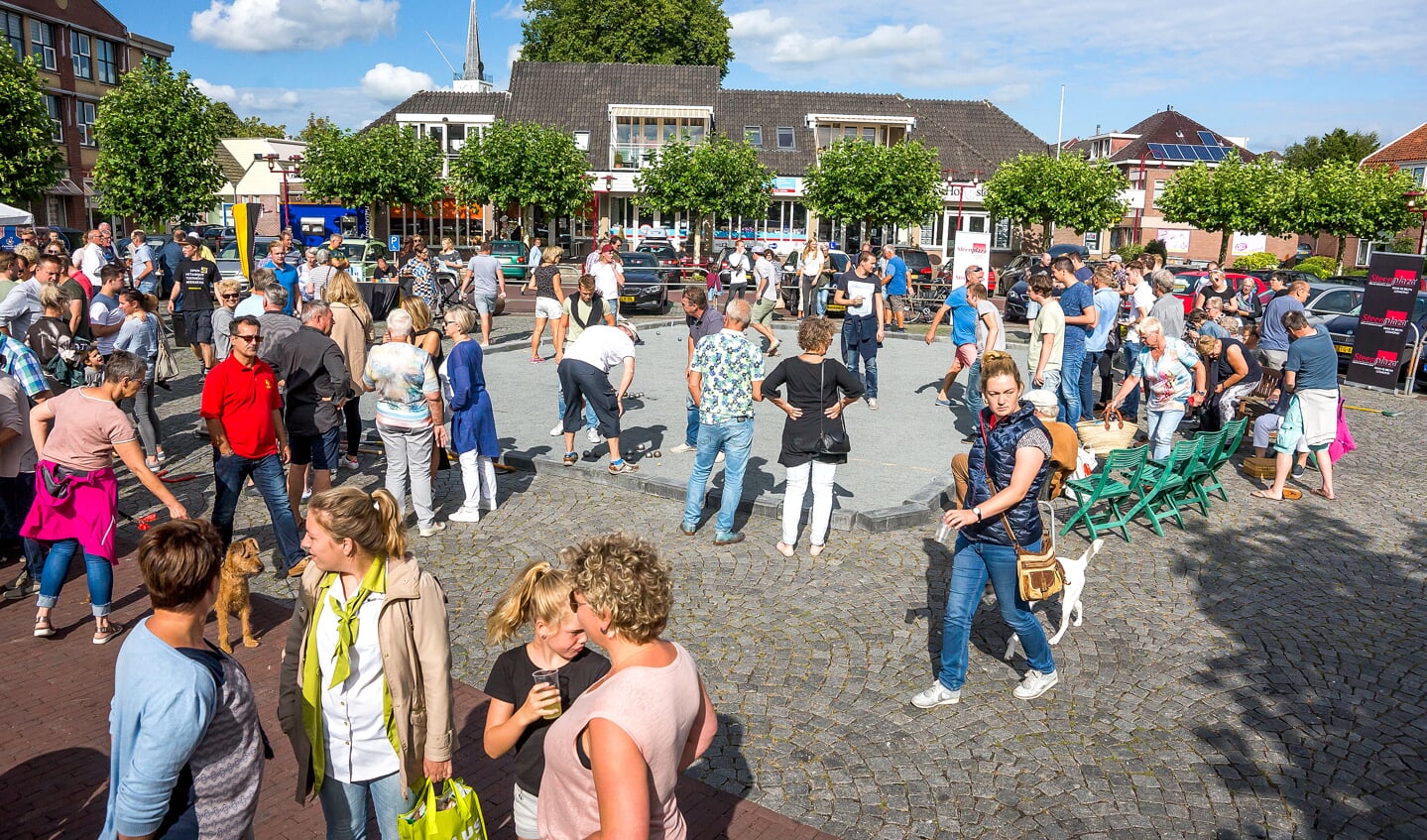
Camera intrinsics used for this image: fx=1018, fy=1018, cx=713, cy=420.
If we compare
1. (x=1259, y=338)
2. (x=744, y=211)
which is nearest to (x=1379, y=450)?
(x=1259, y=338)

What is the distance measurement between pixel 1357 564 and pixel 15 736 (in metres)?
8.76

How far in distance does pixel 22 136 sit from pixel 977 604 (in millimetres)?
35437

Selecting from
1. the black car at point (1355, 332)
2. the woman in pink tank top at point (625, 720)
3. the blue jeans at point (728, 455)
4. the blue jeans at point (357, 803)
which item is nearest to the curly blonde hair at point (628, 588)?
the woman in pink tank top at point (625, 720)

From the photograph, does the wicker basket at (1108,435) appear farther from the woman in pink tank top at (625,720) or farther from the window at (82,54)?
the window at (82,54)

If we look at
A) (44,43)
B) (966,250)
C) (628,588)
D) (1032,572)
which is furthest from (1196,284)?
(44,43)

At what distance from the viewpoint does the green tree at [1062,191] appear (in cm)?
4000

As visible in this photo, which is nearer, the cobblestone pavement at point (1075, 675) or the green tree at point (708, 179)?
the cobblestone pavement at point (1075, 675)

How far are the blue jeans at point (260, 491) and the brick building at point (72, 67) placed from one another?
45610 mm

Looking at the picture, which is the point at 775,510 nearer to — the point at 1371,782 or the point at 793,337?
the point at 1371,782

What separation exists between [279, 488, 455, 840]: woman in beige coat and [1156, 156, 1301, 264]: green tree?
4076cm

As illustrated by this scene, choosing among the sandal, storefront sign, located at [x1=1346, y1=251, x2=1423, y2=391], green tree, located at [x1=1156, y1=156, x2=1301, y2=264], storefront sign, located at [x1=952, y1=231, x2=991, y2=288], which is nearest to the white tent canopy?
storefront sign, located at [x1=952, y1=231, x2=991, y2=288]

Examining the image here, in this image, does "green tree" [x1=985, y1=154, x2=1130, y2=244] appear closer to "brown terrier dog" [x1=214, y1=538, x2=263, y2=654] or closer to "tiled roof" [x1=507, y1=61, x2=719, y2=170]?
"tiled roof" [x1=507, y1=61, x2=719, y2=170]

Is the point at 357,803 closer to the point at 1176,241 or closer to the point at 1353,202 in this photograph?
the point at 1353,202

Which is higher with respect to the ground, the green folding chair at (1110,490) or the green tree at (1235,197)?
the green tree at (1235,197)
